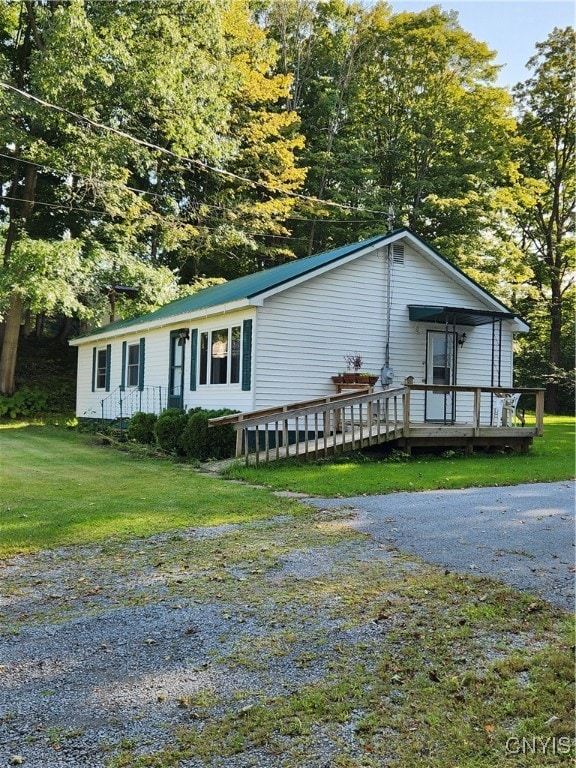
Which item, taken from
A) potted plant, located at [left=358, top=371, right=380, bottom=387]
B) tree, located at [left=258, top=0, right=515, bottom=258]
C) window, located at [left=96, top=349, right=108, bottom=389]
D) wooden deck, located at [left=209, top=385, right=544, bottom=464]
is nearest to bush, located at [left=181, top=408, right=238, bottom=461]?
wooden deck, located at [left=209, top=385, right=544, bottom=464]

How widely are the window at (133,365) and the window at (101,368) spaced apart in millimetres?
2083

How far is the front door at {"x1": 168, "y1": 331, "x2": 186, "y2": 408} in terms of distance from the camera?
1678 cm

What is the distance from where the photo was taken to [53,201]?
26.3 metres

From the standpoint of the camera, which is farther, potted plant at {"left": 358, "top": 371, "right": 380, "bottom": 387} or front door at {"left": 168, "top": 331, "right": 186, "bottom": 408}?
front door at {"left": 168, "top": 331, "right": 186, "bottom": 408}

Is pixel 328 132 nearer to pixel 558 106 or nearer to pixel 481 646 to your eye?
pixel 558 106

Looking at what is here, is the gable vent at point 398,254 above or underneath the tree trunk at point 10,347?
above

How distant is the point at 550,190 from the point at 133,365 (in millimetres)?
22931

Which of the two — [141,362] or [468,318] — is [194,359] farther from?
[468,318]

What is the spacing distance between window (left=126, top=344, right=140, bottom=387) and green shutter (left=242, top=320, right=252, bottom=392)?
21.8 ft

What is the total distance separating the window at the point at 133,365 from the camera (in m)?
19.7

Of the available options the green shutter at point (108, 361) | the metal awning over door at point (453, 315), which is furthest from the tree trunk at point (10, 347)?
the metal awning over door at point (453, 315)

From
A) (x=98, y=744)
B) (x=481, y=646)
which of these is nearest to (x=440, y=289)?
(x=481, y=646)

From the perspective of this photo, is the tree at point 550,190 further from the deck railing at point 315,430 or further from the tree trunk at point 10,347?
the tree trunk at point 10,347

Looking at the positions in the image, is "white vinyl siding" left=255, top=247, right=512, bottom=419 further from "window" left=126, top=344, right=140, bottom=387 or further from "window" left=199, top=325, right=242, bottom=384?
"window" left=126, top=344, right=140, bottom=387
